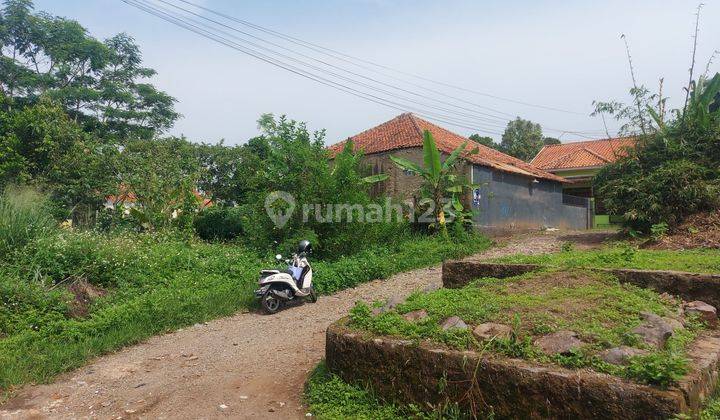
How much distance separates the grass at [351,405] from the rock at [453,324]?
576 mm

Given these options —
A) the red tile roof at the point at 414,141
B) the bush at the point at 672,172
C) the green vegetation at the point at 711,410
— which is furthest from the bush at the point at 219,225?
the green vegetation at the point at 711,410

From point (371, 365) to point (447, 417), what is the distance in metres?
0.69

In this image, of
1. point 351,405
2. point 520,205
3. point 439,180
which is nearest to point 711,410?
point 351,405

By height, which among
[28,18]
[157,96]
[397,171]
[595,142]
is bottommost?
[397,171]

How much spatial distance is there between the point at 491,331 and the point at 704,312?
1.92 m

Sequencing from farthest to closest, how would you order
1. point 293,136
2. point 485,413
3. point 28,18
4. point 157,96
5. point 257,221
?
1. point 157,96
2. point 28,18
3. point 293,136
4. point 257,221
5. point 485,413

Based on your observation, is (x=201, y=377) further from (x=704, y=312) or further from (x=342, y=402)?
(x=704, y=312)

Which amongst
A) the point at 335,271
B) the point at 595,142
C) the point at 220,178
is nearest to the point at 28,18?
the point at 220,178

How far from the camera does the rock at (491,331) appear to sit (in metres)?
3.40

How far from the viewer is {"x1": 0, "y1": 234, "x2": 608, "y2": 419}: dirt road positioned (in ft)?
13.6

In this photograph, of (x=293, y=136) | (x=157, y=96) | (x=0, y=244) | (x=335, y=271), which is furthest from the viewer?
(x=157, y=96)

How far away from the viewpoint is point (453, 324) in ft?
12.1

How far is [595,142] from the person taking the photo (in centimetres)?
2764

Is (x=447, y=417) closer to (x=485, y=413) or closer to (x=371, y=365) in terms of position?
(x=485, y=413)
